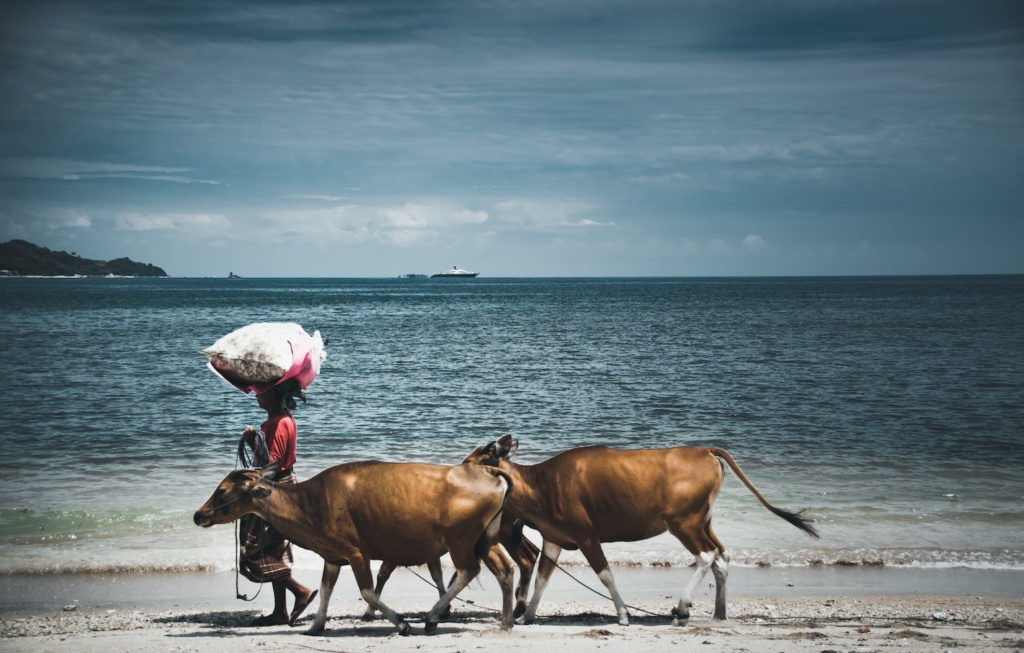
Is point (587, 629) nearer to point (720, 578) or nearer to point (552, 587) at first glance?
point (720, 578)

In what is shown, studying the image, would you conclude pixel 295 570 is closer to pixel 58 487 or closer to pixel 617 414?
pixel 58 487

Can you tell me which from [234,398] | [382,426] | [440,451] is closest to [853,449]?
[440,451]

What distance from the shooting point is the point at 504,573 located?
779cm

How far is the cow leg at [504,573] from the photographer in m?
7.64

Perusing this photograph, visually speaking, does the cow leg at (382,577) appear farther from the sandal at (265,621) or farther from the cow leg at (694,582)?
the cow leg at (694,582)

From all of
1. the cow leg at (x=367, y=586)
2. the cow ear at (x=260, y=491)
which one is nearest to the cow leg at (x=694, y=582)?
the cow leg at (x=367, y=586)

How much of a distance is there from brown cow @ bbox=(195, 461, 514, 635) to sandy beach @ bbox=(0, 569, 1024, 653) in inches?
19.8

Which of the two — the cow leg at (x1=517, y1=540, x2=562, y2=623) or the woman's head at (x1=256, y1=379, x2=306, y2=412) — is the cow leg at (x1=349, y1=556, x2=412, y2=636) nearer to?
the cow leg at (x1=517, y1=540, x2=562, y2=623)

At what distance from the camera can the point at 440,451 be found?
57.5 ft

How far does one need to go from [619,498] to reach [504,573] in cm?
111

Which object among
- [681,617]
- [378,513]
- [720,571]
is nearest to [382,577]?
[378,513]

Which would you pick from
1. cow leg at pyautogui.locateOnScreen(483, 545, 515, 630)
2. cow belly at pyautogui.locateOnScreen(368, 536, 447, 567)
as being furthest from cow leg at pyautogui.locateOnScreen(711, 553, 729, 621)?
cow belly at pyautogui.locateOnScreen(368, 536, 447, 567)

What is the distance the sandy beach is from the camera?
283 inches

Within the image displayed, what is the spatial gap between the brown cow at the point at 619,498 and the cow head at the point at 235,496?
1.69 m
